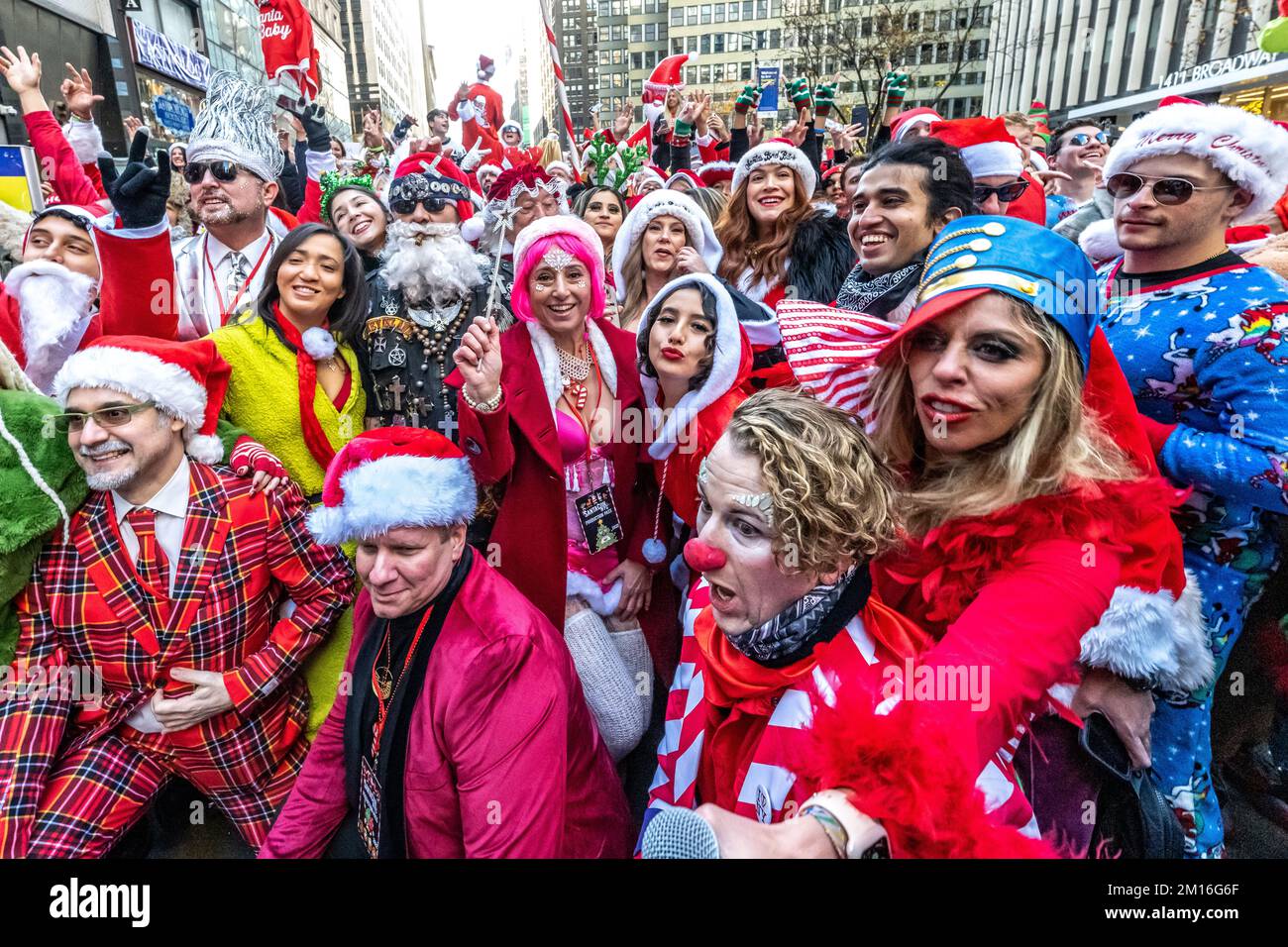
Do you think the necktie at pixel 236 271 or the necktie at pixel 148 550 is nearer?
the necktie at pixel 148 550

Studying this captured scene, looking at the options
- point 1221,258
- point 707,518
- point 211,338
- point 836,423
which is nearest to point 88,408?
point 211,338

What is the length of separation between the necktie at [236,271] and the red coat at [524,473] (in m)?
1.57

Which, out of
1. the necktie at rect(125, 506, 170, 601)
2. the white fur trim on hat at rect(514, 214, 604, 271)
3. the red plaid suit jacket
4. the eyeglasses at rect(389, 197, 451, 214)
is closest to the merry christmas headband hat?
the eyeglasses at rect(389, 197, 451, 214)

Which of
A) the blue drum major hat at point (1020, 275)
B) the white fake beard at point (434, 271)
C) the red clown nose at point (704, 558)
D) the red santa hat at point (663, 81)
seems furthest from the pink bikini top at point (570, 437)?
the red santa hat at point (663, 81)

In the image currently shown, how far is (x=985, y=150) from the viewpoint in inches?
118

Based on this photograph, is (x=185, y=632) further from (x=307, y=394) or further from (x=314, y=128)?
(x=314, y=128)

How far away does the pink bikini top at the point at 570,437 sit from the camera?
107 inches

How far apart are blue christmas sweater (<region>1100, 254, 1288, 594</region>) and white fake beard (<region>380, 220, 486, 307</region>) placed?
9.10 ft

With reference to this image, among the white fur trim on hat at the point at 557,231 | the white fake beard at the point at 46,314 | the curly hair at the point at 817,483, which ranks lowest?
the curly hair at the point at 817,483

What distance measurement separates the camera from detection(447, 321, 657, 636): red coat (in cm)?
250

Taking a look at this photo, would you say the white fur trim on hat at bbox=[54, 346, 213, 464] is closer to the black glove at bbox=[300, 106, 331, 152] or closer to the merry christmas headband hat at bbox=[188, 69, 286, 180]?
the merry christmas headband hat at bbox=[188, 69, 286, 180]

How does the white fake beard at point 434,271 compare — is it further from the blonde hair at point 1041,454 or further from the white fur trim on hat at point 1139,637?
the white fur trim on hat at point 1139,637
